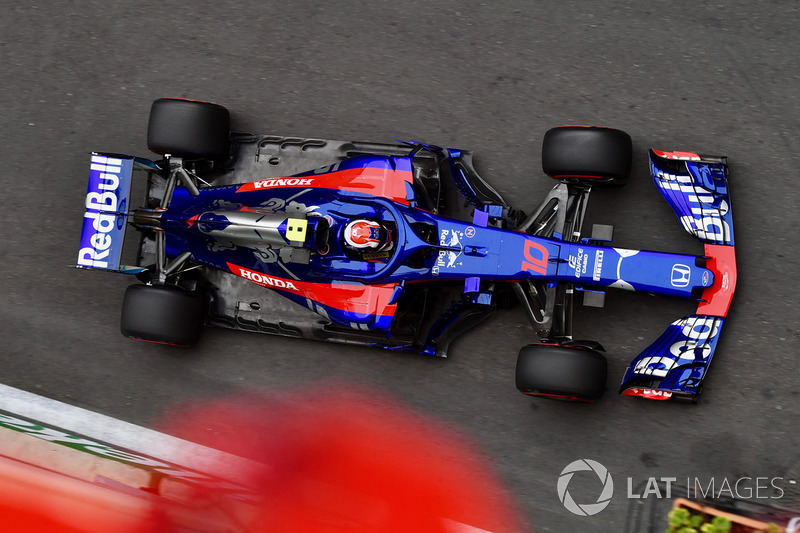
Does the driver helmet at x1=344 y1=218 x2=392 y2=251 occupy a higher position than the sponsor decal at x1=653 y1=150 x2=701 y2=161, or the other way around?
the sponsor decal at x1=653 y1=150 x2=701 y2=161

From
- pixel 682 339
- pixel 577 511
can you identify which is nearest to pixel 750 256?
pixel 682 339

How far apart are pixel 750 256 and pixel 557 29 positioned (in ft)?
6.19

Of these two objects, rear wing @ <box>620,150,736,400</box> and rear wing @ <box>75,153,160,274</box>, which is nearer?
rear wing @ <box>620,150,736,400</box>

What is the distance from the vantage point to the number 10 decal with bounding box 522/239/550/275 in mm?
4195

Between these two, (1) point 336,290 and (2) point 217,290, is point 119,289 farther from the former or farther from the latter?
(1) point 336,290

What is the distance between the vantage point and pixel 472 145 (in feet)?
15.9

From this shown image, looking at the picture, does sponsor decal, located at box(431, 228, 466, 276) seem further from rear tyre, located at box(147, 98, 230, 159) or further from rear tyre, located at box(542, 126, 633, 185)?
rear tyre, located at box(147, 98, 230, 159)

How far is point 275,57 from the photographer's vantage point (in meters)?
5.13

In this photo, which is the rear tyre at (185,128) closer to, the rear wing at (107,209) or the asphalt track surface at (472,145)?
the rear wing at (107,209)

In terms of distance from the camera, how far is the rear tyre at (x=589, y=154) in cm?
417

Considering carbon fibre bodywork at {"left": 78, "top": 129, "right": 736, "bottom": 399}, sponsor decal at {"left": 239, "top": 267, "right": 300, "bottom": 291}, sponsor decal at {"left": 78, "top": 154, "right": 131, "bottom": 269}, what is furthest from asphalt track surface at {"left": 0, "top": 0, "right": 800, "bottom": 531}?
sponsor decal at {"left": 78, "top": 154, "right": 131, "bottom": 269}

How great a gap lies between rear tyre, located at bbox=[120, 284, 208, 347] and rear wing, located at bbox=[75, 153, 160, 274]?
0.80 feet

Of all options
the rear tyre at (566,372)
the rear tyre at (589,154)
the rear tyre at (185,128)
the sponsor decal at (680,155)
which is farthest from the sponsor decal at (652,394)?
the rear tyre at (185,128)

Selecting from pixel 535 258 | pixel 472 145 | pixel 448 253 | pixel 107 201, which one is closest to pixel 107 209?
pixel 107 201
